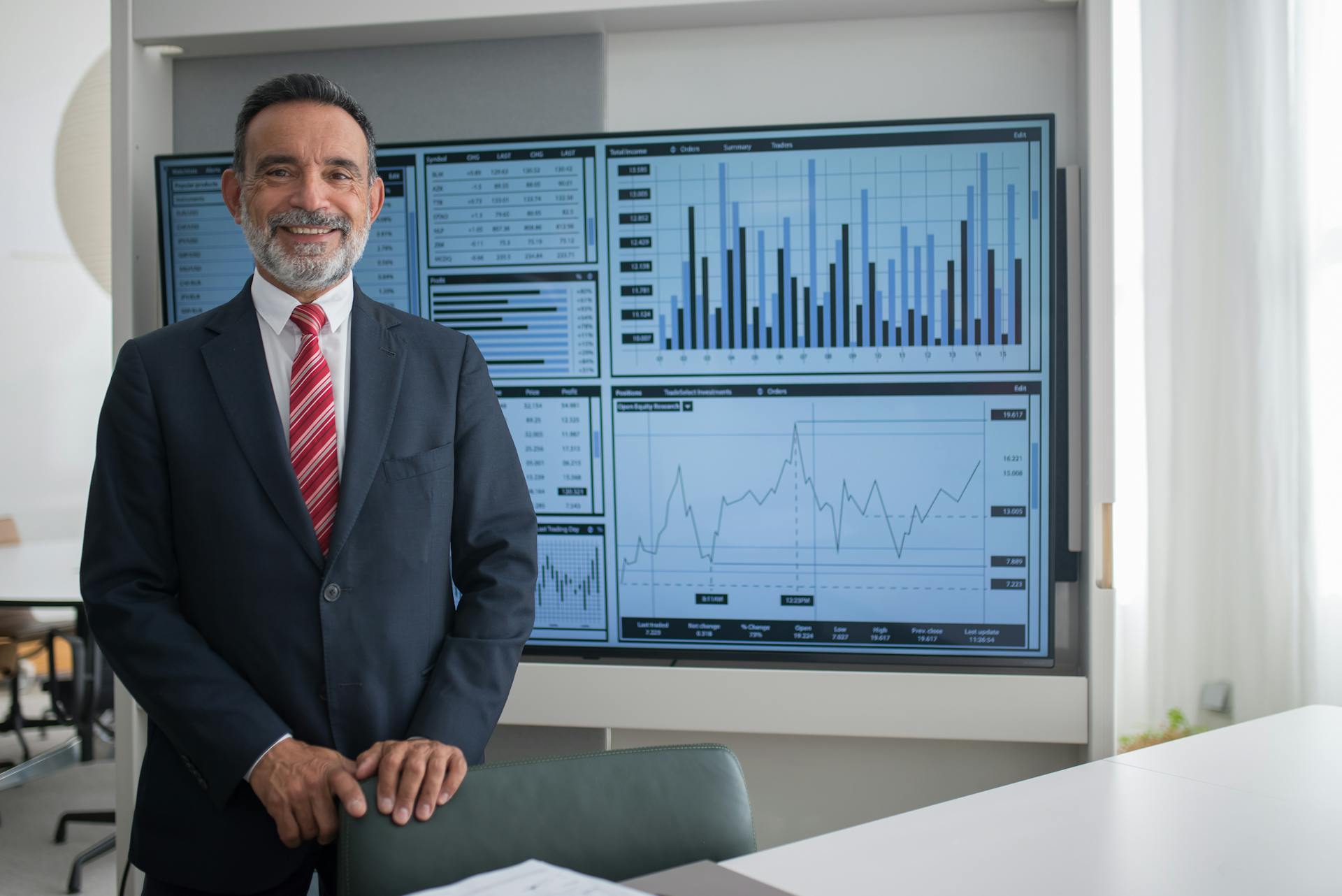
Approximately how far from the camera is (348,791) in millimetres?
1217

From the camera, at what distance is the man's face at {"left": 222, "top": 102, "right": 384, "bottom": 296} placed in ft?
5.15

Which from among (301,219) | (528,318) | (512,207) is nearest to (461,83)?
(512,207)

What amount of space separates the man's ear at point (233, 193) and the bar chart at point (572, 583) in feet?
3.64

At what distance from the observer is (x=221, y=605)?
1.51m

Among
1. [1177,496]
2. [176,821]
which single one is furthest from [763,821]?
[176,821]

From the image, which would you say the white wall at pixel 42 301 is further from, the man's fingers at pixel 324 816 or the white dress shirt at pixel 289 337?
the man's fingers at pixel 324 816

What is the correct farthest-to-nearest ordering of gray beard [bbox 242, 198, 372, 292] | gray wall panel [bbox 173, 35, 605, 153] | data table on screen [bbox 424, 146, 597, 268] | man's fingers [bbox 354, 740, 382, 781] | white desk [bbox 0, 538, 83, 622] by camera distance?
white desk [bbox 0, 538, 83, 622], gray wall panel [bbox 173, 35, 605, 153], data table on screen [bbox 424, 146, 597, 268], gray beard [bbox 242, 198, 372, 292], man's fingers [bbox 354, 740, 382, 781]

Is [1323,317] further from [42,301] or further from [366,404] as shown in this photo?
[42,301]

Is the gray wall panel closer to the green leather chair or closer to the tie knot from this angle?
the tie knot

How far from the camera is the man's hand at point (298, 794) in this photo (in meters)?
1.37

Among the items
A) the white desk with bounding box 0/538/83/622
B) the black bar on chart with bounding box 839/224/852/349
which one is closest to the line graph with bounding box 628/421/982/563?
the black bar on chart with bounding box 839/224/852/349

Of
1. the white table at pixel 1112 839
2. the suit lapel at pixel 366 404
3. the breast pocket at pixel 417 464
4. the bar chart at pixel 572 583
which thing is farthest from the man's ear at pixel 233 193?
the white table at pixel 1112 839

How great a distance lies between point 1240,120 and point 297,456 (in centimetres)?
221

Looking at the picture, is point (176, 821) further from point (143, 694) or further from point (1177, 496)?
point (1177, 496)
